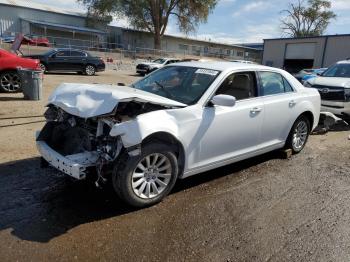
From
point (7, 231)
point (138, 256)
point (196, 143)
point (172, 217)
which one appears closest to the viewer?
point (138, 256)

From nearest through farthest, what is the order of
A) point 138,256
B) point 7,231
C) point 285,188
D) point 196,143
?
1. point 138,256
2. point 7,231
3. point 196,143
4. point 285,188

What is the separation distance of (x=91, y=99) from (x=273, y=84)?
118 inches

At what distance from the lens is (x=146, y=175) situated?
12.9 feet

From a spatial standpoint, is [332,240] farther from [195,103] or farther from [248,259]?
[195,103]

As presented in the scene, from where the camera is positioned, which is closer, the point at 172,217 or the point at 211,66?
the point at 172,217

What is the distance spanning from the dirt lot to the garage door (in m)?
35.7

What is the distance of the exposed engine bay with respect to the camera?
3.71 m

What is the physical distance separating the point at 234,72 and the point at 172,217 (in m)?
2.20

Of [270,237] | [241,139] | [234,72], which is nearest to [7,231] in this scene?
[270,237]

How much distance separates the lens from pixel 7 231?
3.44m

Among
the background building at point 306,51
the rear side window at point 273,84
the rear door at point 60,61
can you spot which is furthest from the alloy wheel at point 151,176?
the background building at point 306,51

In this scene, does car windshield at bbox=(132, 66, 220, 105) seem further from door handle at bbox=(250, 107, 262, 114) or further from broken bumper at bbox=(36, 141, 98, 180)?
broken bumper at bbox=(36, 141, 98, 180)

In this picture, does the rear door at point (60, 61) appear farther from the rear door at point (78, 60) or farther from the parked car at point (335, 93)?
the parked car at point (335, 93)

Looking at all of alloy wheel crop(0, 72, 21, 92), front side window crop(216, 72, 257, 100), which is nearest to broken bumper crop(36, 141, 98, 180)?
front side window crop(216, 72, 257, 100)
